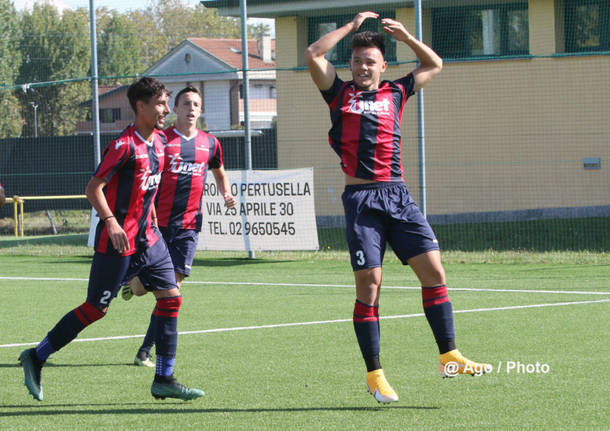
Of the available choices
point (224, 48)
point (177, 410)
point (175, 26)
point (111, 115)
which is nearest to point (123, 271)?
point (177, 410)

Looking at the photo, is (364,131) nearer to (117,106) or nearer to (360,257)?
(360,257)

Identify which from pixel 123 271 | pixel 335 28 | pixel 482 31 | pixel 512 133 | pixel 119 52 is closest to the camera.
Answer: pixel 123 271

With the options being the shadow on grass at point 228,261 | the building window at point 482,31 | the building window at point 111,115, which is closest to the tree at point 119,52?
the building window at point 111,115

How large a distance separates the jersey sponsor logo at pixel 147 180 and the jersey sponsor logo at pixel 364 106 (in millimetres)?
1305

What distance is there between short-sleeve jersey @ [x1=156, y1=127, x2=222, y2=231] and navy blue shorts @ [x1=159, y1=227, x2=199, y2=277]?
0.16ft

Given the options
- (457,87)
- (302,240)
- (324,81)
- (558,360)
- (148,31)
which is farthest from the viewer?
(148,31)

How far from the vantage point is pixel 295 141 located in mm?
24359

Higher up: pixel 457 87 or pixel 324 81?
pixel 457 87

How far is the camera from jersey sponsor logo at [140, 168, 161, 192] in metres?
6.21

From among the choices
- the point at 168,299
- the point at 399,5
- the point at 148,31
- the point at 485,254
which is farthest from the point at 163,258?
the point at 148,31

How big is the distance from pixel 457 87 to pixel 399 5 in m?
2.96

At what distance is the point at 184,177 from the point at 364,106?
2421mm

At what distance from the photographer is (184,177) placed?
8.09 metres

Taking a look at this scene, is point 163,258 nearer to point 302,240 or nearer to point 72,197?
point 302,240
